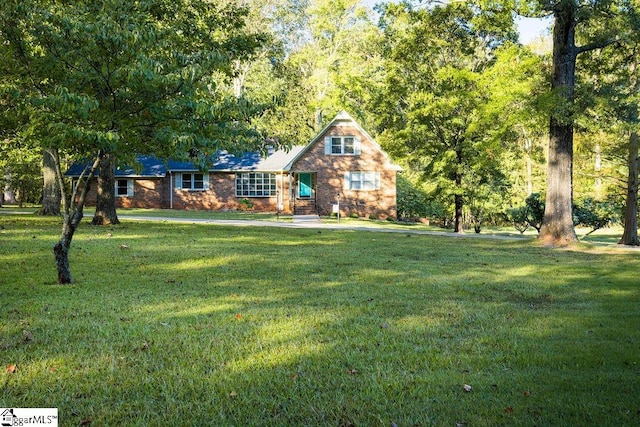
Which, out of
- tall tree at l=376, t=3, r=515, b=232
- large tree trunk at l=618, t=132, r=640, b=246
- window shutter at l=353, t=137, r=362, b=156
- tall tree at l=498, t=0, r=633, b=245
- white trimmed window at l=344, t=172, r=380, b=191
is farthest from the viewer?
white trimmed window at l=344, t=172, r=380, b=191

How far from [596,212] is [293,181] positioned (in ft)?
63.6

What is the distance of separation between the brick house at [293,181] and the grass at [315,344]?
78.2 feet

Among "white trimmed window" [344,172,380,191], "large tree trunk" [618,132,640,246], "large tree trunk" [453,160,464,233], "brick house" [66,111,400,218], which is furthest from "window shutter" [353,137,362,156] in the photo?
"large tree trunk" [618,132,640,246]

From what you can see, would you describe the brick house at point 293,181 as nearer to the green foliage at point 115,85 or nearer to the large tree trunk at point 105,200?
the large tree trunk at point 105,200

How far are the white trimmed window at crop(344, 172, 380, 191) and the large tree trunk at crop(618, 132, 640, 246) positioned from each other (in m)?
16.7

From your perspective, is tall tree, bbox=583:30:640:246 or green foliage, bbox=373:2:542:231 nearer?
tall tree, bbox=583:30:640:246

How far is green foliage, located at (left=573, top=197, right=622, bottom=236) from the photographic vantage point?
80.5 ft

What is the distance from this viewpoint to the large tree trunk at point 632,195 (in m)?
20.5

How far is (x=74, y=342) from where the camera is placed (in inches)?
215

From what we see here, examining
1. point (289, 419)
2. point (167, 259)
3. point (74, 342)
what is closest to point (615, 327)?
point (289, 419)

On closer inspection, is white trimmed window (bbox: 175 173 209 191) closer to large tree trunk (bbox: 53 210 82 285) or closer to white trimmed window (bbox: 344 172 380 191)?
white trimmed window (bbox: 344 172 380 191)

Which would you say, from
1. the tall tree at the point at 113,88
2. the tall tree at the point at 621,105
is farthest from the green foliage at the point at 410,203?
the tall tree at the point at 113,88

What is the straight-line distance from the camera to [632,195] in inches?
846

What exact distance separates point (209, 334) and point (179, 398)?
1753mm
